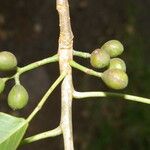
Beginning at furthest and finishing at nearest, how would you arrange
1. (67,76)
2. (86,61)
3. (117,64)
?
(86,61) → (117,64) → (67,76)

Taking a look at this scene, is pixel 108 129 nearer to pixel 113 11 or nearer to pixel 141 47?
pixel 141 47

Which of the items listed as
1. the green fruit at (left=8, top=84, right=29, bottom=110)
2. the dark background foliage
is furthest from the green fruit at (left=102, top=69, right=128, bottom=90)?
the dark background foliage

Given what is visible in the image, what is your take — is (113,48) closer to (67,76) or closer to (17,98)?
(67,76)

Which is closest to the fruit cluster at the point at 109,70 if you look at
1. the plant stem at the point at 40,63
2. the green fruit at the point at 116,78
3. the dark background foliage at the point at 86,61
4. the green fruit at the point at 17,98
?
the green fruit at the point at 116,78

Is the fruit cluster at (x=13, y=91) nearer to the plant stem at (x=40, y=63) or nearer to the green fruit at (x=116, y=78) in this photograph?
the plant stem at (x=40, y=63)

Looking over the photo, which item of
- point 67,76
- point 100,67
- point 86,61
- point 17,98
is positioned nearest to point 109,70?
point 100,67

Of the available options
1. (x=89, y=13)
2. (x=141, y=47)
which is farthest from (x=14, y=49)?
(x=141, y=47)
